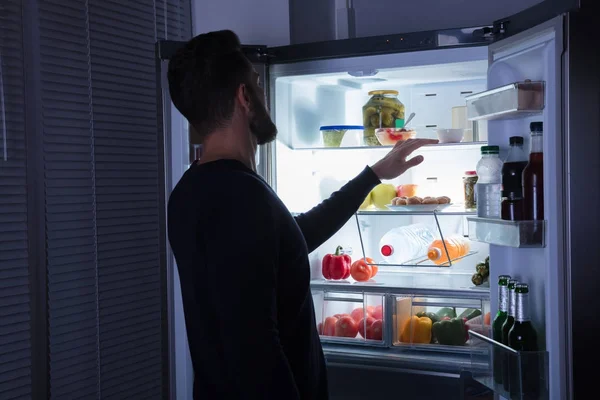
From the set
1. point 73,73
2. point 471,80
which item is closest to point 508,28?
point 471,80

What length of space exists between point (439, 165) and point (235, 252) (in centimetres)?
161

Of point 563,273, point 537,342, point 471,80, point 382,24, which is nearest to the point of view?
point 563,273

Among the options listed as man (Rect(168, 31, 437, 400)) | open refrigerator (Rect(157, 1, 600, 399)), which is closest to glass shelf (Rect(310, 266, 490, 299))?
open refrigerator (Rect(157, 1, 600, 399))

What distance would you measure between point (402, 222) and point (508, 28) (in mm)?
1080

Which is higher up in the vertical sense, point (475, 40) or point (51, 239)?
point (475, 40)

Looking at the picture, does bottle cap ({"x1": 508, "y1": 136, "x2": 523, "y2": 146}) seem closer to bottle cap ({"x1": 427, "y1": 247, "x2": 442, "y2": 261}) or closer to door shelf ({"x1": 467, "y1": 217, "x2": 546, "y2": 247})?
door shelf ({"x1": 467, "y1": 217, "x2": 546, "y2": 247})

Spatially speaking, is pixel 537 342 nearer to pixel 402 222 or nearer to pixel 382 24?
pixel 402 222

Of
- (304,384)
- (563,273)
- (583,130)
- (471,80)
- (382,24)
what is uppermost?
(382,24)

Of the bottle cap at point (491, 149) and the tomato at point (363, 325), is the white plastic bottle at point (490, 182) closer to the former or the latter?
the bottle cap at point (491, 149)

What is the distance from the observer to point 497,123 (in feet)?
6.79

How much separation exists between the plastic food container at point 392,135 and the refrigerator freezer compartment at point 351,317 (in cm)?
60

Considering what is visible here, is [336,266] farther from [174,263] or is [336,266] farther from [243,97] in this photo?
[243,97]

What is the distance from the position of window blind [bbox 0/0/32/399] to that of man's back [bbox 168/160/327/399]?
4.09 feet

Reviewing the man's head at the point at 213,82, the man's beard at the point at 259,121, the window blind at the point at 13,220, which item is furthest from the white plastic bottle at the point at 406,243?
the window blind at the point at 13,220
